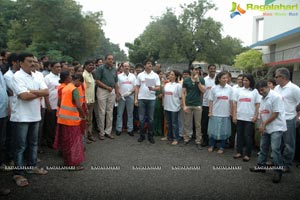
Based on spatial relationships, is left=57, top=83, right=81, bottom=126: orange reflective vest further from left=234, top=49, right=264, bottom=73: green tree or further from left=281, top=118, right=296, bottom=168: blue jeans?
left=234, top=49, right=264, bottom=73: green tree

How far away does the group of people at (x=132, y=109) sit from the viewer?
3812 mm

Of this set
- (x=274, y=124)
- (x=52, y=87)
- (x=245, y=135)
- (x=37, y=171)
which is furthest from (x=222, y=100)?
(x=37, y=171)

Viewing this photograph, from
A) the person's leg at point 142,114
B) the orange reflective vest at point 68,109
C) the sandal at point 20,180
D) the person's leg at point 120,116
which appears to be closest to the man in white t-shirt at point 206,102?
the person's leg at point 142,114

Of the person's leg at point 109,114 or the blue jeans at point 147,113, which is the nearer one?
the blue jeans at point 147,113

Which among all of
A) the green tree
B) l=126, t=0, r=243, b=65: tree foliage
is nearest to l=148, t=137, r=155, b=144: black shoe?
the green tree

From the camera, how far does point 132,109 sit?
6848 mm

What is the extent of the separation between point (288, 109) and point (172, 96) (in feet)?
8.30

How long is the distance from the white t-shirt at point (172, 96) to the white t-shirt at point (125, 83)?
3.22 ft

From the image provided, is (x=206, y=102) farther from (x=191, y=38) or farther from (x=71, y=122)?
(x=191, y=38)

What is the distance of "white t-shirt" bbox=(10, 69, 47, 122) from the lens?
3660mm

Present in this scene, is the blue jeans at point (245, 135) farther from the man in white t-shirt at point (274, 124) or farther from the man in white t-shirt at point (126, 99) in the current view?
the man in white t-shirt at point (126, 99)

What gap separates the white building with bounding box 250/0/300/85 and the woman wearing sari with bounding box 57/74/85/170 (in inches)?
811

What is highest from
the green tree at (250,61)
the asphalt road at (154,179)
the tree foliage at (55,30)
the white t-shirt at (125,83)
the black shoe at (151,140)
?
the tree foliage at (55,30)

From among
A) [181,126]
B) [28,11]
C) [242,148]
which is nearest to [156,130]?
[181,126]
